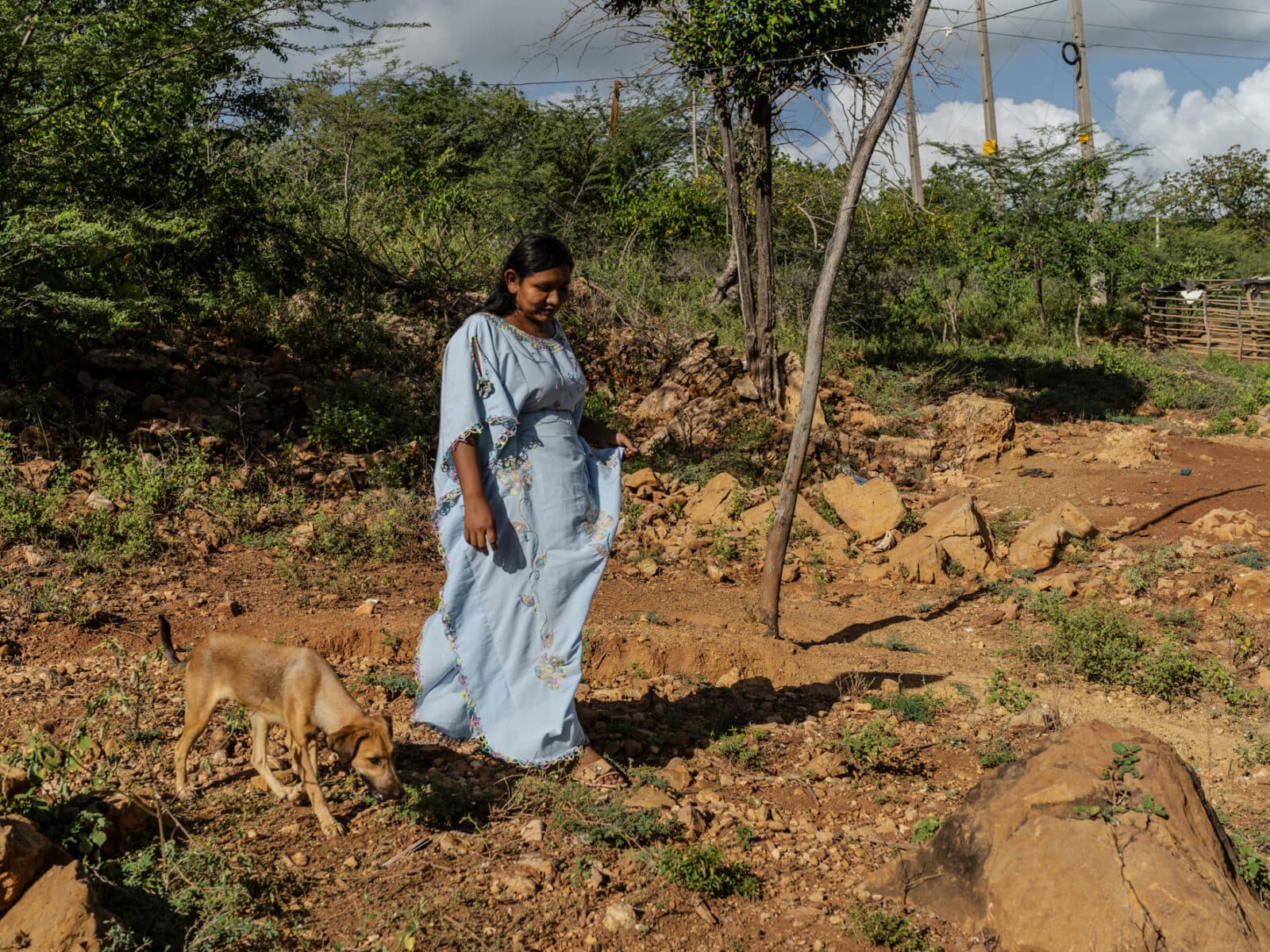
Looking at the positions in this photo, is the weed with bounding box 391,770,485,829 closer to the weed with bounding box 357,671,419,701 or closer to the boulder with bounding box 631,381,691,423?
the weed with bounding box 357,671,419,701

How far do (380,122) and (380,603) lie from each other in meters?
12.4

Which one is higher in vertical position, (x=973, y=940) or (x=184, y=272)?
(x=184, y=272)

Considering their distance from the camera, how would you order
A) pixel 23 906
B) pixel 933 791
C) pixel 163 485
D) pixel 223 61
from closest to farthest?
pixel 23 906 < pixel 933 791 < pixel 163 485 < pixel 223 61

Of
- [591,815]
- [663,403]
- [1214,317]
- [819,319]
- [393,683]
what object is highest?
[819,319]

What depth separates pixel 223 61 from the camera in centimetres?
904

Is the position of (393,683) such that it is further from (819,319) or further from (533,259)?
(819,319)

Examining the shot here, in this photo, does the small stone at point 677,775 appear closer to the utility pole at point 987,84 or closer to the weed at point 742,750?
the weed at point 742,750

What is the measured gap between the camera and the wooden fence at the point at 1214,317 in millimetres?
16766

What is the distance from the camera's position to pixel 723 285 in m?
13.9

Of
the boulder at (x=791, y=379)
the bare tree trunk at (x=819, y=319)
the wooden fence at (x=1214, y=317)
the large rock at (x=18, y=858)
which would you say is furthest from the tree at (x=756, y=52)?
the wooden fence at (x=1214, y=317)

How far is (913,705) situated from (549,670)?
1917 millimetres

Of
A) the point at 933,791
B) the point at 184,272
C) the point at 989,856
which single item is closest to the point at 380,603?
the point at 933,791

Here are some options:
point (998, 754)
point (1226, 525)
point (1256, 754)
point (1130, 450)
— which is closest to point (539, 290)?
point (998, 754)

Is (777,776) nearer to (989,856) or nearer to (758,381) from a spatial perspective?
(989,856)
